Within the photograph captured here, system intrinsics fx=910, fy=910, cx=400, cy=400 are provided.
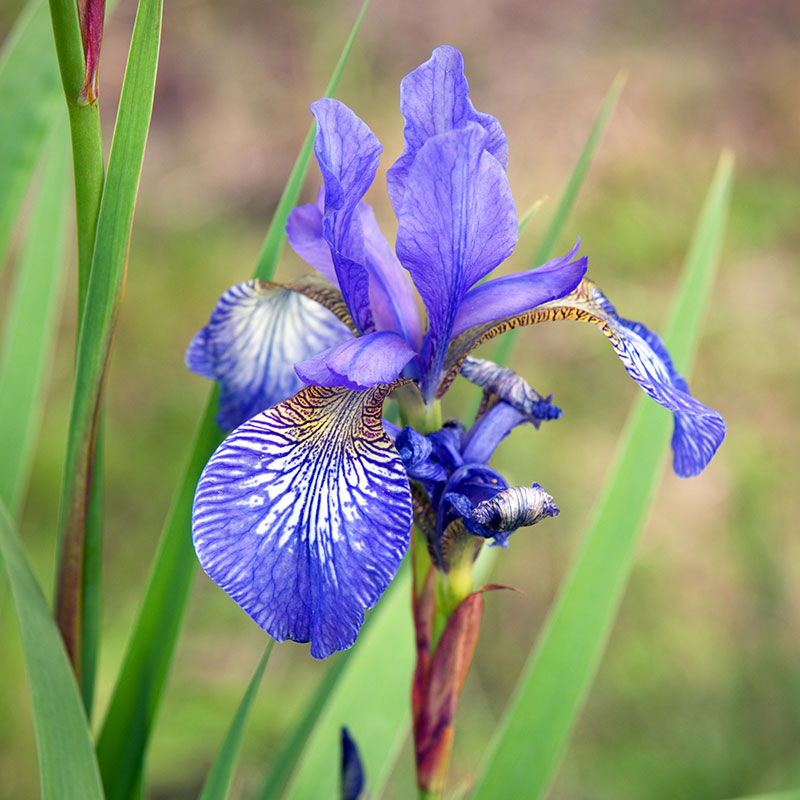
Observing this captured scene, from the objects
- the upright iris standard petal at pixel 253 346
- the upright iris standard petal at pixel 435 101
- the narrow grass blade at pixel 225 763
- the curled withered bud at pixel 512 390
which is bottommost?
the narrow grass blade at pixel 225 763

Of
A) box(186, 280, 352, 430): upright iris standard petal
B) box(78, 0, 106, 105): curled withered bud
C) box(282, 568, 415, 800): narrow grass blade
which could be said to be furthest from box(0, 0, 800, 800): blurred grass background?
box(78, 0, 106, 105): curled withered bud

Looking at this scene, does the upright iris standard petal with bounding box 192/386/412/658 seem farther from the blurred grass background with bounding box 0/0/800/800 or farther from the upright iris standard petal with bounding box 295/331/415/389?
the blurred grass background with bounding box 0/0/800/800

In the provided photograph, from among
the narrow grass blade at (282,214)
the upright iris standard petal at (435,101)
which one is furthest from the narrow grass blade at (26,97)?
the upright iris standard petal at (435,101)

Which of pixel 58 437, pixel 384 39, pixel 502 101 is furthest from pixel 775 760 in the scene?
pixel 384 39

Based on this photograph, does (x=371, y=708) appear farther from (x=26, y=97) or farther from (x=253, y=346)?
(x=26, y=97)

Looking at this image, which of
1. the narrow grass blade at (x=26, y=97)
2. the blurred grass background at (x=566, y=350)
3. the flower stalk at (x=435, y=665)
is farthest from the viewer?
the blurred grass background at (x=566, y=350)

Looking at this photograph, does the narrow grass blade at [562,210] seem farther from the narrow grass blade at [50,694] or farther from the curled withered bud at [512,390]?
the narrow grass blade at [50,694]

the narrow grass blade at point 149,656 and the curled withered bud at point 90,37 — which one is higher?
the curled withered bud at point 90,37

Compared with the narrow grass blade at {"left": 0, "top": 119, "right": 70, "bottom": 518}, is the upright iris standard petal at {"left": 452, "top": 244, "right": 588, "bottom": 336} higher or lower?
higher
